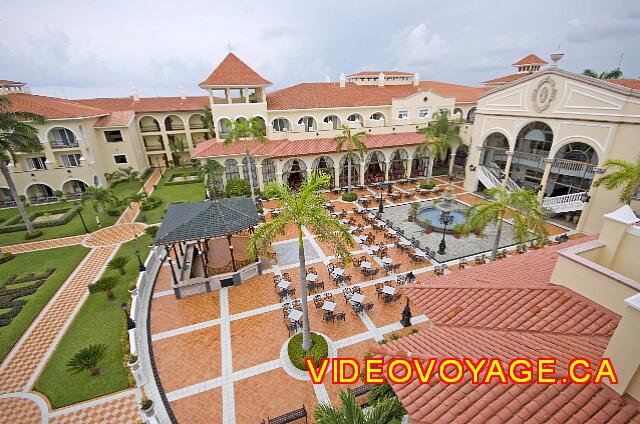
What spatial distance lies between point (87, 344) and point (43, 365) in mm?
1639

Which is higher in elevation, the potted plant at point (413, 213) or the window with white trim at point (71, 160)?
the window with white trim at point (71, 160)

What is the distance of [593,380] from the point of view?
5.12m

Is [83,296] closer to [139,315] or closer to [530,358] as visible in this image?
[139,315]

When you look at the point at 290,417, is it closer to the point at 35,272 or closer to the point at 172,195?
the point at 35,272

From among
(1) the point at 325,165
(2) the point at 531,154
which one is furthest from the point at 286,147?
(2) the point at 531,154

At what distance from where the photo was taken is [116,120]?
39438mm

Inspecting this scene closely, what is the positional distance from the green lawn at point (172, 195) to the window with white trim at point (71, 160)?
29.1ft

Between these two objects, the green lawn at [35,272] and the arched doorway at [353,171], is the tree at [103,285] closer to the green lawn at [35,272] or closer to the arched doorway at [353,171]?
the green lawn at [35,272]

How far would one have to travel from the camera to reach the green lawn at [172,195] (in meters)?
29.6

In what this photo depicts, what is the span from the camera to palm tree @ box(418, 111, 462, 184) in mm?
32916

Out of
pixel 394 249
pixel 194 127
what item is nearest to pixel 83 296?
pixel 394 249

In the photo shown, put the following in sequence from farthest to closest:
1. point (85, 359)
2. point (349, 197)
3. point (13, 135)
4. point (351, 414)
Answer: point (349, 197) < point (13, 135) < point (85, 359) < point (351, 414)

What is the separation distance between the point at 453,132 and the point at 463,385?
114 feet

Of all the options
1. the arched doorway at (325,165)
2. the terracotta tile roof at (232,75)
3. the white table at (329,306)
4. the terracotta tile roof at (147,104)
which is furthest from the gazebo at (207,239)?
the terracotta tile roof at (147,104)
